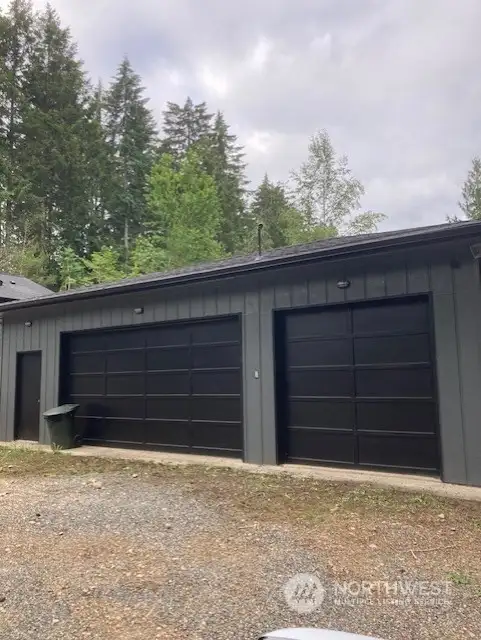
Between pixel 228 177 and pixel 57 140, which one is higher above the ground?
pixel 228 177

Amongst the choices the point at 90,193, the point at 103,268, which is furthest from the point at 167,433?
the point at 90,193

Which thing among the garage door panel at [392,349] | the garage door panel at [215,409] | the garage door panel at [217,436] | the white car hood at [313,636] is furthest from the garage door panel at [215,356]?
the white car hood at [313,636]

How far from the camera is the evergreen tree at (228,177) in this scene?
24844 millimetres

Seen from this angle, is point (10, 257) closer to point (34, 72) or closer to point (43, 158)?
point (43, 158)

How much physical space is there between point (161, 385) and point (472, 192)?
73.8 feet

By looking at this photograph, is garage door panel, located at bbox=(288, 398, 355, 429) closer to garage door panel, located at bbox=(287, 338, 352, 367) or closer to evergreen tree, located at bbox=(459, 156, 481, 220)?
garage door panel, located at bbox=(287, 338, 352, 367)

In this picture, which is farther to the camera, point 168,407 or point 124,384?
point 124,384

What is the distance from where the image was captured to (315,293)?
248 inches

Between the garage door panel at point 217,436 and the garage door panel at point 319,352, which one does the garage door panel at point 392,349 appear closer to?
the garage door panel at point 319,352

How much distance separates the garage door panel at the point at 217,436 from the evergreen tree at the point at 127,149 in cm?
1777

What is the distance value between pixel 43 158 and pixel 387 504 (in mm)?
21986

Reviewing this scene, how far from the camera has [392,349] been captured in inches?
229

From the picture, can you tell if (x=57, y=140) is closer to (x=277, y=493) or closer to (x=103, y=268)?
(x=103, y=268)

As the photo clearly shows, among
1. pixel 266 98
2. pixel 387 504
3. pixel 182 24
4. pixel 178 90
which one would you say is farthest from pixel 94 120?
pixel 387 504
